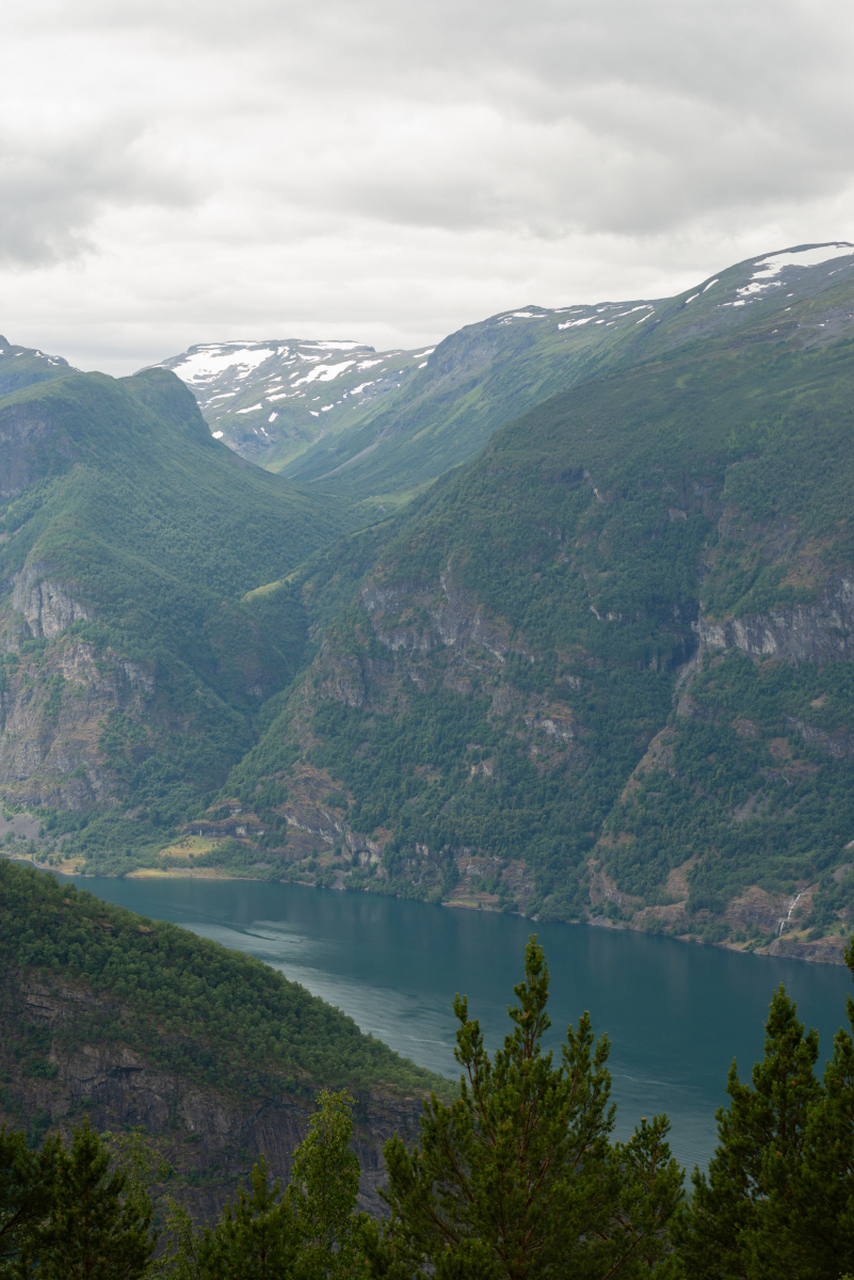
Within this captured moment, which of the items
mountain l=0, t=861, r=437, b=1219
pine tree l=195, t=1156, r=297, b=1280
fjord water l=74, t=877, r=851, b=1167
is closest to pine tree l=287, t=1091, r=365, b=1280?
pine tree l=195, t=1156, r=297, b=1280

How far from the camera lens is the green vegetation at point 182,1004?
90.6 metres

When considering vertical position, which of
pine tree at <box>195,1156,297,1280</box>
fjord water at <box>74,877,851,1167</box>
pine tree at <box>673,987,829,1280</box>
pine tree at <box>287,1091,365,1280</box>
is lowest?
fjord water at <box>74,877,851,1167</box>

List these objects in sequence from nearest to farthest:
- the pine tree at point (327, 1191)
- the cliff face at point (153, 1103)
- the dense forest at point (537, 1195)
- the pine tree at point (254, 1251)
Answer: the dense forest at point (537, 1195)
the pine tree at point (254, 1251)
the pine tree at point (327, 1191)
the cliff face at point (153, 1103)

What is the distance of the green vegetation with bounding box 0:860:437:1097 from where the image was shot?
3565 inches

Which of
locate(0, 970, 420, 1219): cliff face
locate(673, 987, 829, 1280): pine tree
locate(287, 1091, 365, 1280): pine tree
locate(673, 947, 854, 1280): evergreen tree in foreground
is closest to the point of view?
locate(673, 947, 854, 1280): evergreen tree in foreground

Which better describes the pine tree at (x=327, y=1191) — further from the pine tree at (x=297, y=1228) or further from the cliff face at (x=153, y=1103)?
the cliff face at (x=153, y=1103)

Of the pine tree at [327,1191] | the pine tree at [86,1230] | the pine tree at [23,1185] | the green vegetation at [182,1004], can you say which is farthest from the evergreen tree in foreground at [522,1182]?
the green vegetation at [182,1004]

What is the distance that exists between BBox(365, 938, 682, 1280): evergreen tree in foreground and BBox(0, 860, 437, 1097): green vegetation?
212 ft

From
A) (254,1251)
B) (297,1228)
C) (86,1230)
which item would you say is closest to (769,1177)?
(254,1251)

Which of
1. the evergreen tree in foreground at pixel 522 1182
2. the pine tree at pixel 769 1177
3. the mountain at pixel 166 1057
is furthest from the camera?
the mountain at pixel 166 1057

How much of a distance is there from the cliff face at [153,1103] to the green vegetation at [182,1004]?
80 centimetres

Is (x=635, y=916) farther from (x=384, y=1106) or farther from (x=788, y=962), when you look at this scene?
(x=384, y=1106)

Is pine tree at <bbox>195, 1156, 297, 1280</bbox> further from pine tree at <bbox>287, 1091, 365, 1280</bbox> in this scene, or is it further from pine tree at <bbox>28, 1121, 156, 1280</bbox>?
pine tree at <bbox>287, 1091, 365, 1280</bbox>

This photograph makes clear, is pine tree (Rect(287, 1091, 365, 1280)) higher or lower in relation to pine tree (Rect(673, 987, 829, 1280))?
lower
